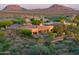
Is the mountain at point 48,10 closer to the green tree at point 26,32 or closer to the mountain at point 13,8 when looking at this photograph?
the mountain at point 13,8

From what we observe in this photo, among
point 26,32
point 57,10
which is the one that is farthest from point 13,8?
point 57,10

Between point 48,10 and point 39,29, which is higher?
point 48,10

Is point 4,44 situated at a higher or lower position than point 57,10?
lower

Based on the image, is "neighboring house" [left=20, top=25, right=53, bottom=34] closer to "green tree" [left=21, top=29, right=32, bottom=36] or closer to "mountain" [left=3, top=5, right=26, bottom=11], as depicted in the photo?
"green tree" [left=21, top=29, right=32, bottom=36]

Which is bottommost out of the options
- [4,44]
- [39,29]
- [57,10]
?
[4,44]

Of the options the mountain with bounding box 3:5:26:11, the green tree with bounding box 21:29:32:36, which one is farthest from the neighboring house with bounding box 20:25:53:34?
the mountain with bounding box 3:5:26:11

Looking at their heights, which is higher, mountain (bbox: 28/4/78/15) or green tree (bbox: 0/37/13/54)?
mountain (bbox: 28/4/78/15)

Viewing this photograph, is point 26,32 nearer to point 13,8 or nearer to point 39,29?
point 39,29

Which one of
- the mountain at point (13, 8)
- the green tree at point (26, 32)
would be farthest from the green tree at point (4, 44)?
the mountain at point (13, 8)

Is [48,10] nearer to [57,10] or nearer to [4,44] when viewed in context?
[57,10]

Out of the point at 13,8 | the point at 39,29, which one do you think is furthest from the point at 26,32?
the point at 13,8
